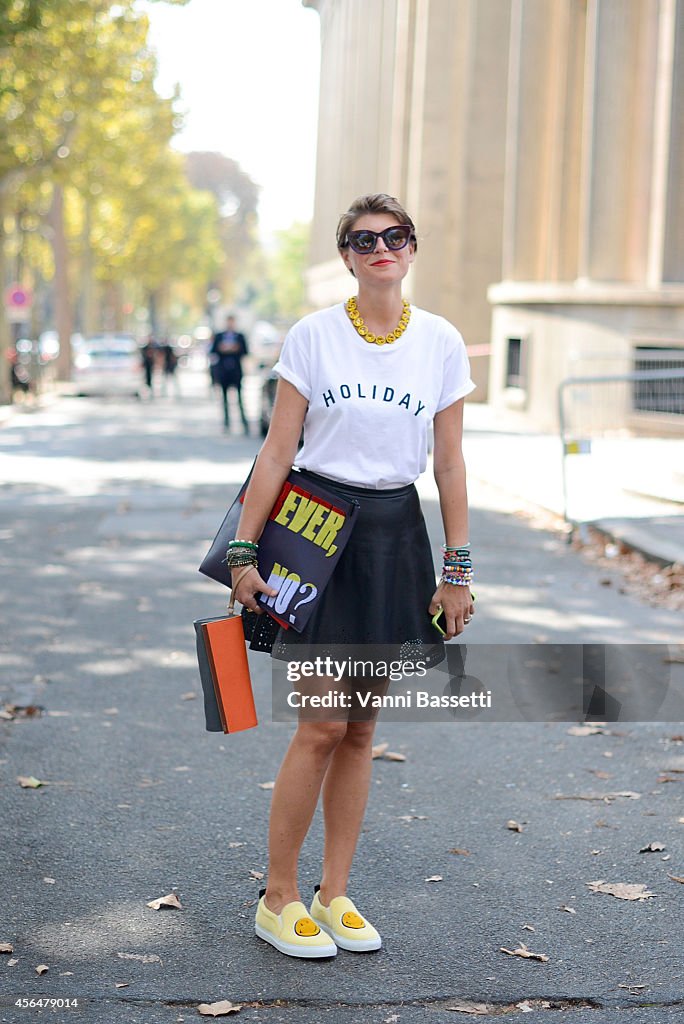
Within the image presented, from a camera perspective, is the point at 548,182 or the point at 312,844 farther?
the point at 548,182

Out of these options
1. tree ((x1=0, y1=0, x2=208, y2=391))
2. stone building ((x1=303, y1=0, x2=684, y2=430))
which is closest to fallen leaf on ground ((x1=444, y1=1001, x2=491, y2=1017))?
stone building ((x1=303, y1=0, x2=684, y2=430))

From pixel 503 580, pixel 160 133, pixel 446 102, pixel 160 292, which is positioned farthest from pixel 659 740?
pixel 160 292

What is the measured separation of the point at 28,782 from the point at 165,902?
144 cm

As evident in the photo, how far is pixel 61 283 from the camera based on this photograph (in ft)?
158

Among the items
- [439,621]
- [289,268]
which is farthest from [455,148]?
[289,268]

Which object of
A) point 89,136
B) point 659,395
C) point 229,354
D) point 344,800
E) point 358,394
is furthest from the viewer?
point 89,136

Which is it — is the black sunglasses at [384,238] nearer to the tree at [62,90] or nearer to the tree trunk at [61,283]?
the tree at [62,90]

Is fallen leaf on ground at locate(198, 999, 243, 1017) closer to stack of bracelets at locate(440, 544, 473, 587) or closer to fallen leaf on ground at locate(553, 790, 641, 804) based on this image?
stack of bracelets at locate(440, 544, 473, 587)

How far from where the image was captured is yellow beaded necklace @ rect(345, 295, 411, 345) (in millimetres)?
3877

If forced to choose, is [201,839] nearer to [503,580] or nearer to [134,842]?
[134,842]

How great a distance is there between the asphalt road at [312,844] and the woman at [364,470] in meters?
0.32

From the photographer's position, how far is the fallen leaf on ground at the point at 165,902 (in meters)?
4.38

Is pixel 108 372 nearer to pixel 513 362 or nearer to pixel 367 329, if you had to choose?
pixel 513 362

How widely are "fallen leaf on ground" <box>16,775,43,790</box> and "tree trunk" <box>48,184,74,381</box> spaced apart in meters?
40.8
